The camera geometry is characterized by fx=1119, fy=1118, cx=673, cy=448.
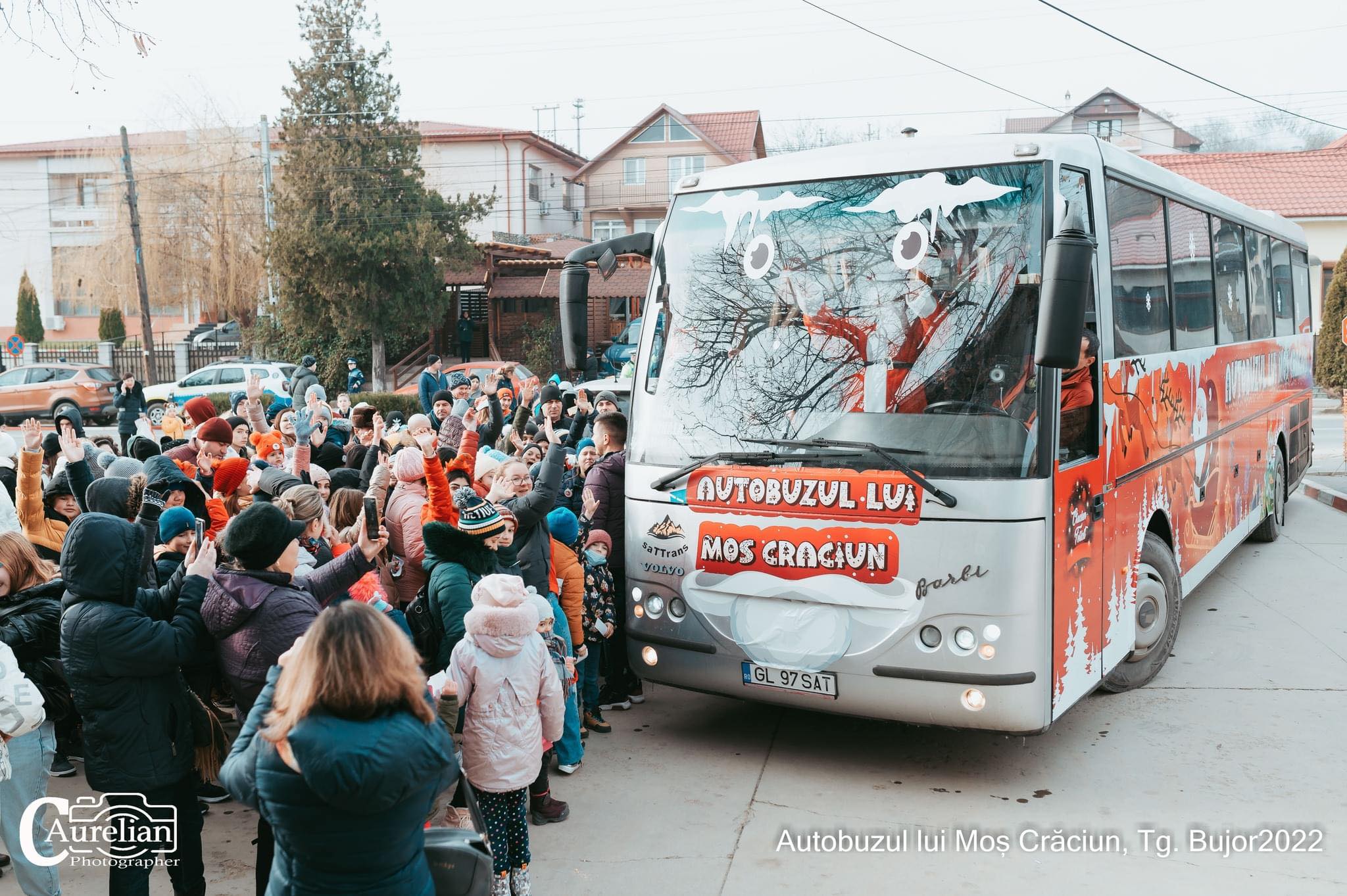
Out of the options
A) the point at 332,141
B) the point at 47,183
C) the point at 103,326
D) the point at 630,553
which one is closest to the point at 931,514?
the point at 630,553

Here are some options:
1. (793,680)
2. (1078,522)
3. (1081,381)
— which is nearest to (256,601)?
(793,680)

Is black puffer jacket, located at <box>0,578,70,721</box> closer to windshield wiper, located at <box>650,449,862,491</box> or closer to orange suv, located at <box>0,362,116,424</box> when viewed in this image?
windshield wiper, located at <box>650,449,862,491</box>

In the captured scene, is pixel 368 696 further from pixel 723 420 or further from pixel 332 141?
pixel 332 141

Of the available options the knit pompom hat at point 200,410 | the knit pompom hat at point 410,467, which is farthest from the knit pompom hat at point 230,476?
the knit pompom hat at point 200,410

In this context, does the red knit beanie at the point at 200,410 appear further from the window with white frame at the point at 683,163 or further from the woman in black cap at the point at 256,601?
the window with white frame at the point at 683,163

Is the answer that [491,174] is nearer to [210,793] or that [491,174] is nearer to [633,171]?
[633,171]

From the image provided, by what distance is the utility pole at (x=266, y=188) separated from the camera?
132ft

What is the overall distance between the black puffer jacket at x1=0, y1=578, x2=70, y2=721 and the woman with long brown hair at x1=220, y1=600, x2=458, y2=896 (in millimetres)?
2289

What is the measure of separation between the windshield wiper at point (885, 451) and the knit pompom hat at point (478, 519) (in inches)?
62.6

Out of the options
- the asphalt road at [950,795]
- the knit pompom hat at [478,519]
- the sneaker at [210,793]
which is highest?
the knit pompom hat at [478,519]

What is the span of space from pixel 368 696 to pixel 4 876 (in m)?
3.47

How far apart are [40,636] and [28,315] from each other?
52.4 meters

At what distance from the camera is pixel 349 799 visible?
294 centimetres

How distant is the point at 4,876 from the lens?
206 inches
